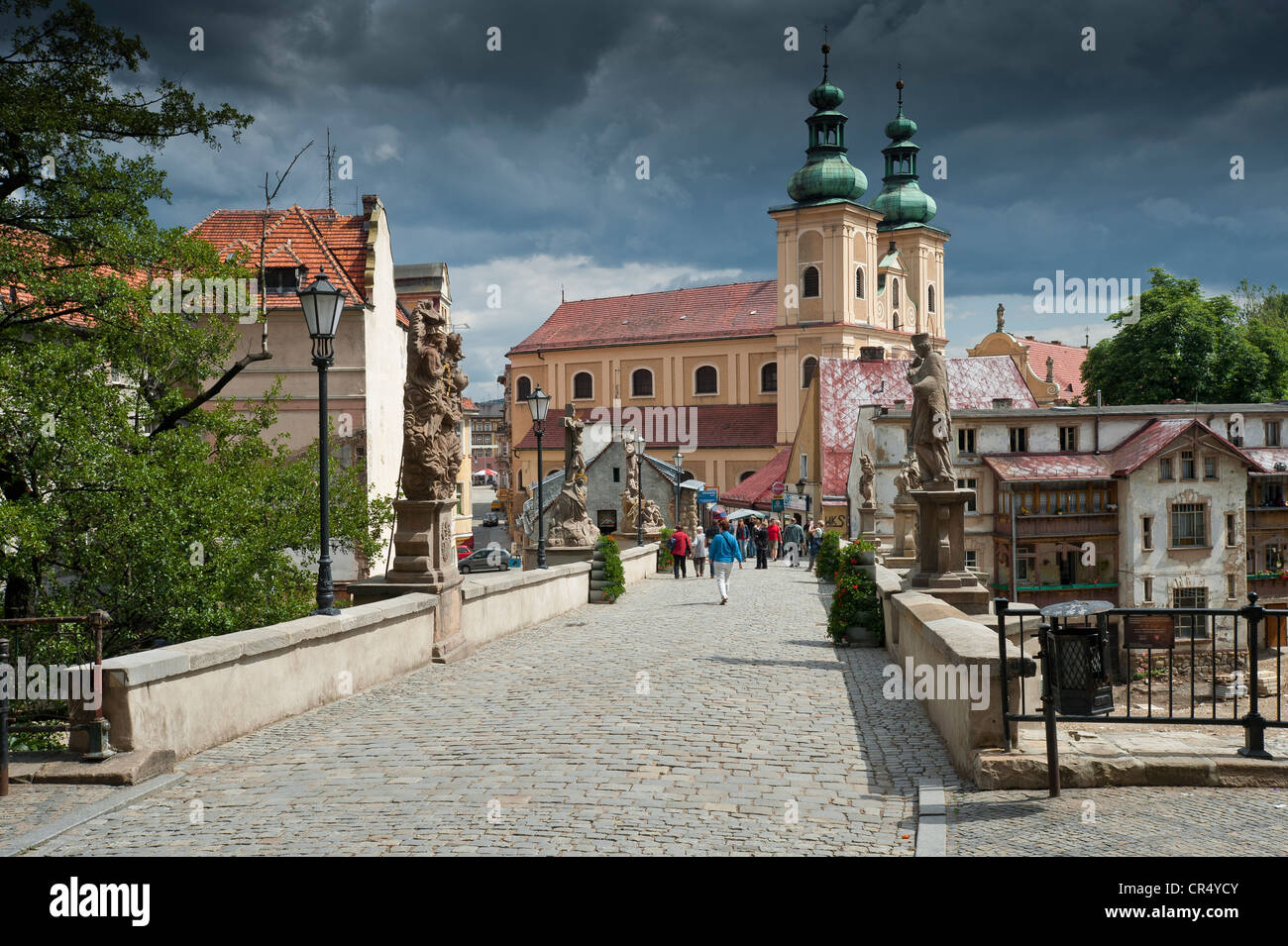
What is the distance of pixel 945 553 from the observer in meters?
13.1

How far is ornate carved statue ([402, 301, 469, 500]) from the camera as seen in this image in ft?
41.1

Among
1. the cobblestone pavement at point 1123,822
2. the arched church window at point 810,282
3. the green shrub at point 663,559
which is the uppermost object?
the arched church window at point 810,282

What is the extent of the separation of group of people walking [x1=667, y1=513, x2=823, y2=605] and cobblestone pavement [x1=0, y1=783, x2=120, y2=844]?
1506 cm

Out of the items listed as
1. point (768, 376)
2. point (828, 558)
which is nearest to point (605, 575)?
point (828, 558)

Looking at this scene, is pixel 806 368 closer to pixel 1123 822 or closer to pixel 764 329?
pixel 764 329

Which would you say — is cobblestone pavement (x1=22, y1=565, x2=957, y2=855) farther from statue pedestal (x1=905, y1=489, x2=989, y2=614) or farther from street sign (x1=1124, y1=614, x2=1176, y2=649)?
street sign (x1=1124, y1=614, x2=1176, y2=649)

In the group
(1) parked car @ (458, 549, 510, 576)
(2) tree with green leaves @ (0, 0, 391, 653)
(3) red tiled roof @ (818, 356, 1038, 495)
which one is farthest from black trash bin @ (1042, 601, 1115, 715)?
(3) red tiled roof @ (818, 356, 1038, 495)

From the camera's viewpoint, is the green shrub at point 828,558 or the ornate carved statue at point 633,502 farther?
the ornate carved statue at point 633,502

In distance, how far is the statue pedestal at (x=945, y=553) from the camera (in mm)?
12953

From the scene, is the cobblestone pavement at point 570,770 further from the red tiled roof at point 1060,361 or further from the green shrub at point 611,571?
the red tiled roof at point 1060,361

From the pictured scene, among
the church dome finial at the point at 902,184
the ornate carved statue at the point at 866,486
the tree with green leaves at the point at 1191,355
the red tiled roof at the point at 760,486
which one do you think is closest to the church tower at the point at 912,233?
the church dome finial at the point at 902,184

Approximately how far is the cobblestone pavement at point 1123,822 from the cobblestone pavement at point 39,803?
4768 mm

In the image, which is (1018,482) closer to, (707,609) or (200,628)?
(707,609)
